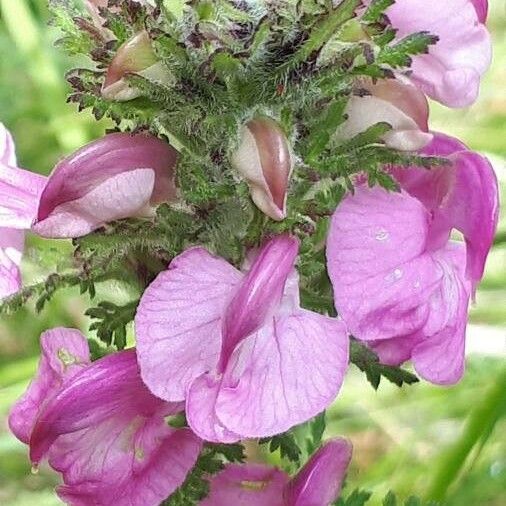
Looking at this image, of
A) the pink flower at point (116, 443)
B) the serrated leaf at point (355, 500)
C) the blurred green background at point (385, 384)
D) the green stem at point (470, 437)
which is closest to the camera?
the pink flower at point (116, 443)

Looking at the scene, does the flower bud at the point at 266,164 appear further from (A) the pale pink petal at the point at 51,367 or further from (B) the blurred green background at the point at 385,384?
(B) the blurred green background at the point at 385,384

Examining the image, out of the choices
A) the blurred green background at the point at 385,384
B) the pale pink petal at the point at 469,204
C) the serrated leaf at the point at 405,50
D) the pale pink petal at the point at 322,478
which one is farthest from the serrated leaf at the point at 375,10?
the blurred green background at the point at 385,384

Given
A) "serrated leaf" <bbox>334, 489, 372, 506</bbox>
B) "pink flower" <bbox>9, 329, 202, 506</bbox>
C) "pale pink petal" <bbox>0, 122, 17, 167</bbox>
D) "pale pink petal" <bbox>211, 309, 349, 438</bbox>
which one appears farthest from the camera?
"serrated leaf" <bbox>334, 489, 372, 506</bbox>

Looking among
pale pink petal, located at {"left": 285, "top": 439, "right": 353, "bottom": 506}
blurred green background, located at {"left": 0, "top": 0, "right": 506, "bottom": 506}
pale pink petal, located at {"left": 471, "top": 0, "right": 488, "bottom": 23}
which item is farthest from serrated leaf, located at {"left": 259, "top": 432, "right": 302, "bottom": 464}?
blurred green background, located at {"left": 0, "top": 0, "right": 506, "bottom": 506}

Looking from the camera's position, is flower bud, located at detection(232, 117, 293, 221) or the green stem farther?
the green stem

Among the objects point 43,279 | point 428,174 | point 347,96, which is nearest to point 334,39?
point 347,96

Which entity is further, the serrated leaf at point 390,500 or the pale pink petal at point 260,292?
the serrated leaf at point 390,500

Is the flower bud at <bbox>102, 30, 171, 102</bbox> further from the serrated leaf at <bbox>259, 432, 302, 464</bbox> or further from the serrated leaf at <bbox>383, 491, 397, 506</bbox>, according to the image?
the serrated leaf at <bbox>383, 491, 397, 506</bbox>
